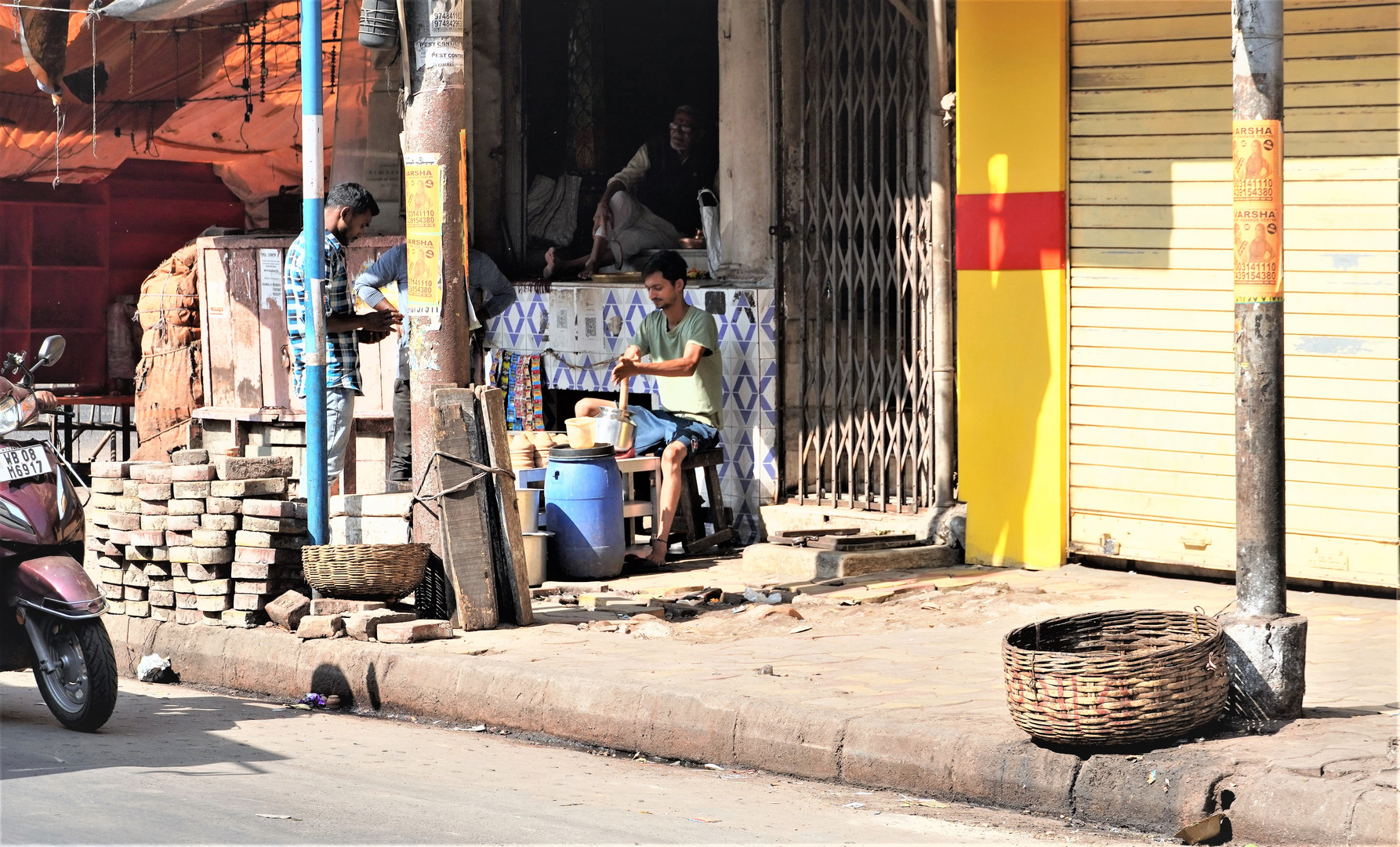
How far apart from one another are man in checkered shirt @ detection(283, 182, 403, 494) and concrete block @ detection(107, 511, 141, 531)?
3.35ft

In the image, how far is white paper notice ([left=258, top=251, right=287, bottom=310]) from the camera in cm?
1219

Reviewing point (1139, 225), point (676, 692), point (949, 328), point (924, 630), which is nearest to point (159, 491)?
point (676, 692)

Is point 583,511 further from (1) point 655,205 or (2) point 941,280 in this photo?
(1) point 655,205

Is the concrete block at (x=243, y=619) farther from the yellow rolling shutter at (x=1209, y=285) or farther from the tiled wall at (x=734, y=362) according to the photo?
the yellow rolling shutter at (x=1209, y=285)

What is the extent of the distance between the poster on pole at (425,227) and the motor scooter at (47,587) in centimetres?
178

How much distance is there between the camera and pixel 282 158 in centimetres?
1260

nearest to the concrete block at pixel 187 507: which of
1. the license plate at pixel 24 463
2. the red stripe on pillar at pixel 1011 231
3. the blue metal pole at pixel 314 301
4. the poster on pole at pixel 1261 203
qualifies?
the blue metal pole at pixel 314 301

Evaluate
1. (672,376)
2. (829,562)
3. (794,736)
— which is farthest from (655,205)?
(794,736)

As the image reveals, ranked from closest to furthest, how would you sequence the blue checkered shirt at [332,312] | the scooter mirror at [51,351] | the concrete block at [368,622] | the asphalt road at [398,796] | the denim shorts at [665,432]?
1. the asphalt road at [398,796]
2. the scooter mirror at [51,351]
3. the concrete block at [368,622]
4. the blue checkered shirt at [332,312]
5. the denim shorts at [665,432]

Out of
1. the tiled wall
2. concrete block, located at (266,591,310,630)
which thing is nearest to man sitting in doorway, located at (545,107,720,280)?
the tiled wall

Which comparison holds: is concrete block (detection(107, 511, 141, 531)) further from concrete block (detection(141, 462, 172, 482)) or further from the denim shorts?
the denim shorts

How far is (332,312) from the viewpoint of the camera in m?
9.09

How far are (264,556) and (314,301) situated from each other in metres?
1.20

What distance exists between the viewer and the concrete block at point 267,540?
25.9ft
